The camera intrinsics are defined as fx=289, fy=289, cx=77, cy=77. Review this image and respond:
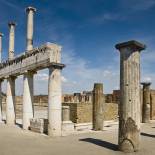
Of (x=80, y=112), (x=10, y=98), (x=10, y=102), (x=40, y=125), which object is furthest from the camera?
(x=80, y=112)

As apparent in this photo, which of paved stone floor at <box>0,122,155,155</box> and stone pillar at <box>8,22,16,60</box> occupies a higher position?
stone pillar at <box>8,22,16,60</box>

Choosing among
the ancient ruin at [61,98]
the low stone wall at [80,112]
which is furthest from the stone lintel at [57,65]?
the low stone wall at [80,112]

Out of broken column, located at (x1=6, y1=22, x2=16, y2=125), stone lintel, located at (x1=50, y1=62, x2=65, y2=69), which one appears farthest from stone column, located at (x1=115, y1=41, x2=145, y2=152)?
broken column, located at (x1=6, y1=22, x2=16, y2=125)

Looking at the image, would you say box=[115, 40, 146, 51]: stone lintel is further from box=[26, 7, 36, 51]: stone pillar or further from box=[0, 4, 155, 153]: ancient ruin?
box=[26, 7, 36, 51]: stone pillar

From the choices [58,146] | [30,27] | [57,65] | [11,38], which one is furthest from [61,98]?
[11,38]

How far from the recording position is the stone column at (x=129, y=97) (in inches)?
378

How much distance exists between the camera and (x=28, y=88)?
15711 mm

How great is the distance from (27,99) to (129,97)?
7.43 metres

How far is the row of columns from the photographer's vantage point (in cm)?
1329

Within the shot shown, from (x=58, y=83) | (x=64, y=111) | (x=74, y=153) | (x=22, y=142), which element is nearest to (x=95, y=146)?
(x=74, y=153)

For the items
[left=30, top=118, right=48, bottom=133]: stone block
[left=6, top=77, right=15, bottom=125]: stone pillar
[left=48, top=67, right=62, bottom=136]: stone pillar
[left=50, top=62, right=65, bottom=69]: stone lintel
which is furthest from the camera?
[left=6, top=77, right=15, bottom=125]: stone pillar

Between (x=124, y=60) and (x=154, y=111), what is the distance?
51.9 feet

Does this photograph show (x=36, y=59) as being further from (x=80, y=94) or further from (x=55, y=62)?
(x=80, y=94)

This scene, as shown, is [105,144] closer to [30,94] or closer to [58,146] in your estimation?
[58,146]
